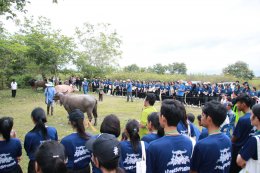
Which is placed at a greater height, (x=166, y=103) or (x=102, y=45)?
(x=102, y=45)

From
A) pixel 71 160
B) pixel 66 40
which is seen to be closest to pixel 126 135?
pixel 71 160

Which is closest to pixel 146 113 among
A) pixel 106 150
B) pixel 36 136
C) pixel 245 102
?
pixel 245 102

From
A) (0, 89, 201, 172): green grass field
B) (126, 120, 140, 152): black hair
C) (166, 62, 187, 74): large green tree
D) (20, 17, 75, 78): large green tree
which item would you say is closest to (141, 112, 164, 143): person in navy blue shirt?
(126, 120, 140, 152): black hair

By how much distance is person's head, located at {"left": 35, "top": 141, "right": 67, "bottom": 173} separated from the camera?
232 cm

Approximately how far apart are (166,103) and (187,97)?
18.3m

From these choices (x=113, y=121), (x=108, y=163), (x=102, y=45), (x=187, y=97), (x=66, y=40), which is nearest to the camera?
(x=108, y=163)

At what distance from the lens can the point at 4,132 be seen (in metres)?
3.93

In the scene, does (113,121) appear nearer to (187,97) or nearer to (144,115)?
(144,115)

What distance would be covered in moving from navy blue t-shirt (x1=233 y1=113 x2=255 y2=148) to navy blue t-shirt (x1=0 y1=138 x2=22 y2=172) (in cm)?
342

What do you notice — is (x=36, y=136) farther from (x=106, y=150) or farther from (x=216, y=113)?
(x=216, y=113)

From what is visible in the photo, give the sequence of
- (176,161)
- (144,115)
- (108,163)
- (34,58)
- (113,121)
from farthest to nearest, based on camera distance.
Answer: (34,58) < (144,115) < (113,121) < (176,161) < (108,163)

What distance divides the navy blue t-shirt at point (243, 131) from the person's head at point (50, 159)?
10.6 ft

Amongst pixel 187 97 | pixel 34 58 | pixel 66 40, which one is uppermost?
pixel 66 40

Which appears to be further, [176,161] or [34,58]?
[34,58]
